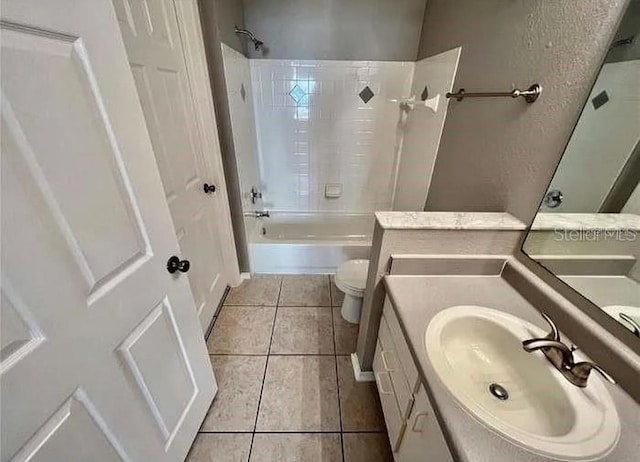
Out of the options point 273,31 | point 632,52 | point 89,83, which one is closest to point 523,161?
point 632,52

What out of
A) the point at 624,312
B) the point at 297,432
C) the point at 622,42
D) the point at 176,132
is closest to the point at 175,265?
the point at 176,132

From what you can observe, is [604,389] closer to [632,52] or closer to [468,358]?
[468,358]

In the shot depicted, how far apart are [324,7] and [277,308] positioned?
7.98 ft

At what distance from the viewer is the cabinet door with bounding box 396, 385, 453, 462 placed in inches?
25.3

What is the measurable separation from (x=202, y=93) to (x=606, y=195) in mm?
1859

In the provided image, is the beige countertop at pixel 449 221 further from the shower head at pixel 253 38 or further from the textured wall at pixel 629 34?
the shower head at pixel 253 38

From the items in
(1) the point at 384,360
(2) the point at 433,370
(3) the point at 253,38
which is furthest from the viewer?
(3) the point at 253,38

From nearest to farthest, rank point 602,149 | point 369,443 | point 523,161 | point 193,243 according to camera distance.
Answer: point 602,149 → point 523,161 → point 369,443 → point 193,243

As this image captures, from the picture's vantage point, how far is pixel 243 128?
2.05m

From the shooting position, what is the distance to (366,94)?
2.40 meters

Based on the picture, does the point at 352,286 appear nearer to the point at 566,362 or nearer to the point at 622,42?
the point at 566,362

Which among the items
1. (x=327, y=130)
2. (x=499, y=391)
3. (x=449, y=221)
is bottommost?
(x=499, y=391)

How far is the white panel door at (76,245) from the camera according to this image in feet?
1.51

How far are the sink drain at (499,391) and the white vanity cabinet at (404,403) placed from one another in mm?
217
